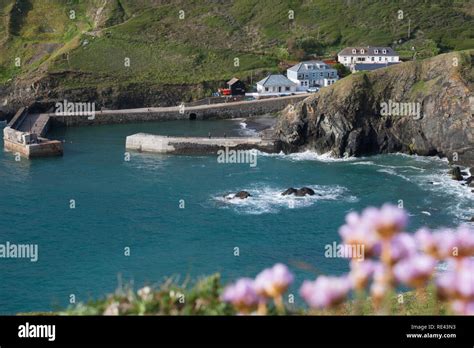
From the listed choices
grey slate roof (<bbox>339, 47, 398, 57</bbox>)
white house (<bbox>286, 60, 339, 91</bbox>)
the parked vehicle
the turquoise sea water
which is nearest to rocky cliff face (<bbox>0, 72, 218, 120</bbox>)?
the parked vehicle

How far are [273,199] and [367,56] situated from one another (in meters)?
55.6

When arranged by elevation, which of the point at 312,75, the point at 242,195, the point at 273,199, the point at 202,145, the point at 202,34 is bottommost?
the point at 273,199

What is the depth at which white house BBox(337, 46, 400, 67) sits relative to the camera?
100m

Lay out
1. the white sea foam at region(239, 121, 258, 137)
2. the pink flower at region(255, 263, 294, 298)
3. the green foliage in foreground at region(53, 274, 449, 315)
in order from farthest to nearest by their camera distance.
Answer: the white sea foam at region(239, 121, 258, 137), the green foliage in foreground at region(53, 274, 449, 315), the pink flower at region(255, 263, 294, 298)

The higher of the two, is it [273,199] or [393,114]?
[393,114]

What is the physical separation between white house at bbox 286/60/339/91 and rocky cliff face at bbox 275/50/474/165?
22710mm

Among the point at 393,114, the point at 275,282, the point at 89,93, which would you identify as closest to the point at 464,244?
the point at 275,282

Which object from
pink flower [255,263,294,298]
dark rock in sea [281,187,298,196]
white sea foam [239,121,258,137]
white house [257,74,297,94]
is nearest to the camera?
pink flower [255,263,294,298]

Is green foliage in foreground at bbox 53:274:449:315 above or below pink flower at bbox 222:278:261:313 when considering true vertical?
below

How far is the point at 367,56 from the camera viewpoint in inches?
3991

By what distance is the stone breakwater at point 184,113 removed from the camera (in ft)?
287

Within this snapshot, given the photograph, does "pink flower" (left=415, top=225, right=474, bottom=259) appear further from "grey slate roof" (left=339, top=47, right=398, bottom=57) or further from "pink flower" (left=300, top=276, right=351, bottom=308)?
"grey slate roof" (left=339, top=47, right=398, bottom=57)

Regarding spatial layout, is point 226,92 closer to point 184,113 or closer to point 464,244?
point 184,113

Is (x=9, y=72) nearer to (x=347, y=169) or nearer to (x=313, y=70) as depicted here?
(x=313, y=70)
